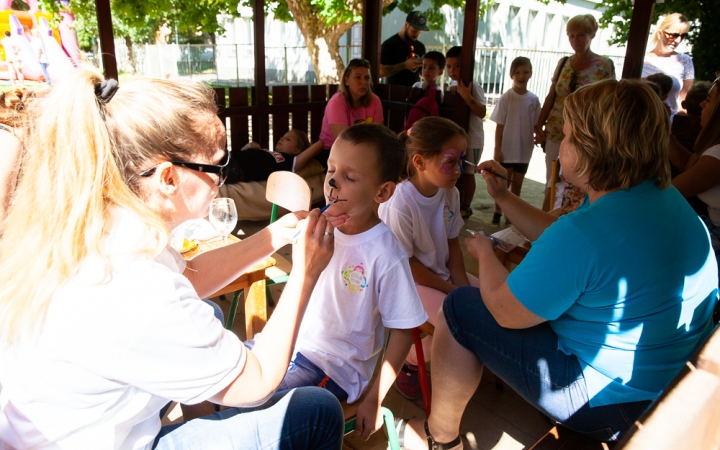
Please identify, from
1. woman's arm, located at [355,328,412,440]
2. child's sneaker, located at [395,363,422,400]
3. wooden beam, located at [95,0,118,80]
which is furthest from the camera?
wooden beam, located at [95,0,118,80]

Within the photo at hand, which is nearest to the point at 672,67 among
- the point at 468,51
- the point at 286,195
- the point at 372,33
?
the point at 468,51

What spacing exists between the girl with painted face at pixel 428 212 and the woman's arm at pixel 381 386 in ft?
1.34

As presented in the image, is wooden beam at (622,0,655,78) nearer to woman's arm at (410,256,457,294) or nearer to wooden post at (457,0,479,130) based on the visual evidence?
wooden post at (457,0,479,130)

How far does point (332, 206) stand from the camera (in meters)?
1.79

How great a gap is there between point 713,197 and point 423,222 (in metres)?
1.51

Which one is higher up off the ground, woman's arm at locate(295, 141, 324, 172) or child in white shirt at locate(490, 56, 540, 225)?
child in white shirt at locate(490, 56, 540, 225)

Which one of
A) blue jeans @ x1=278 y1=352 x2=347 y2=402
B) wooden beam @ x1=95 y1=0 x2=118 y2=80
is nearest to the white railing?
wooden beam @ x1=95 y1=0 x2=118 y2=80

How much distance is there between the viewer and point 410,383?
97.2 inches

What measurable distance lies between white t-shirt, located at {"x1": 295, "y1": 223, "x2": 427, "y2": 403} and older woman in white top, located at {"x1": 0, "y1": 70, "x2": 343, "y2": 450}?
53 cm

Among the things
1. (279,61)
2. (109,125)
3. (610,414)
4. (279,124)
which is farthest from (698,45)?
(279,61)

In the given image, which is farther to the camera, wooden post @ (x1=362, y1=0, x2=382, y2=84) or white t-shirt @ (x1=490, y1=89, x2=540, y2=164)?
wooden post @ (x1=362, y1=0, x2=382, y2=84)

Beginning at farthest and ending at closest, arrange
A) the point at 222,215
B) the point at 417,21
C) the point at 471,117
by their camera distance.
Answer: the point at 417,21 < the point at 471,117 < the point at 222,215

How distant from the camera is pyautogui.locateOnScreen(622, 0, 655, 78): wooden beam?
4.20 meters

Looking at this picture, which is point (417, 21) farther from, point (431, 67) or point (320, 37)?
point (320, 37)
